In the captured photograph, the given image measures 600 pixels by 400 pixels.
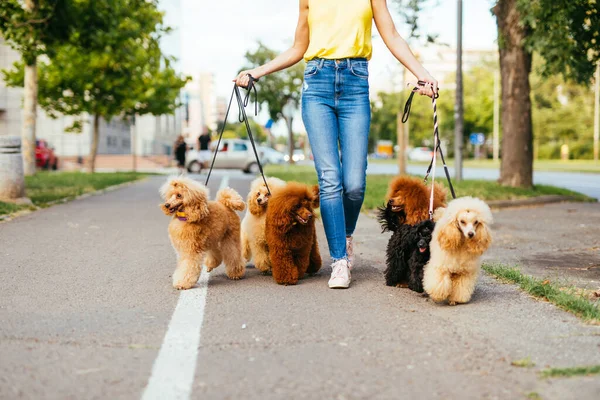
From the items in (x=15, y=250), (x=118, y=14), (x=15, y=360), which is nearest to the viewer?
(x=15, y=360)

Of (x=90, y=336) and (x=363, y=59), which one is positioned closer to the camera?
(x=90, y=336)

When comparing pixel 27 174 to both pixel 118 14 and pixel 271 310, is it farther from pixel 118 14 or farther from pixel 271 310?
pixel 271 310

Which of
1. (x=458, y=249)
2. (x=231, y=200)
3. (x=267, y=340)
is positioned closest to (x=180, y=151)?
(x=231, y=200)

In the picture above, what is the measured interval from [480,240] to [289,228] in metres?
1.44

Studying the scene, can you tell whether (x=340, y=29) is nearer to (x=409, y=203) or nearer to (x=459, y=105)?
(x=409, y=203)

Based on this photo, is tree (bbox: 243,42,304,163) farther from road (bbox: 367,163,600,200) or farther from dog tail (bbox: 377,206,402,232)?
dog tail (bbox: 377,206,402,232)

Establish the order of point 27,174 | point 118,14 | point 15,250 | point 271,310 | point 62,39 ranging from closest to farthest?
point 271,310
point 15,250
point 62,39
point 118,14
point 27,174

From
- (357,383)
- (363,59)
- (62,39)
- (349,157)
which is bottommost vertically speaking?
(357,383)

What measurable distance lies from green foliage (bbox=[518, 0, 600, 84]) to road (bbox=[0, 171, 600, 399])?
885cm

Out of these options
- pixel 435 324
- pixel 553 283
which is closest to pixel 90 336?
pixel 435 324


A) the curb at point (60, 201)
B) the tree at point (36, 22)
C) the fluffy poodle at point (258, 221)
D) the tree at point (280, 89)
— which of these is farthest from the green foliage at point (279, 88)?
the fluffy poodle at point (258, 221)

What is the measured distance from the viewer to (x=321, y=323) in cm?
409

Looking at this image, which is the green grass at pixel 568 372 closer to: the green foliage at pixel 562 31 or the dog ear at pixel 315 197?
the dog ear at pixel 315 197

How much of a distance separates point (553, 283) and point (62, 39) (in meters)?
13.0
